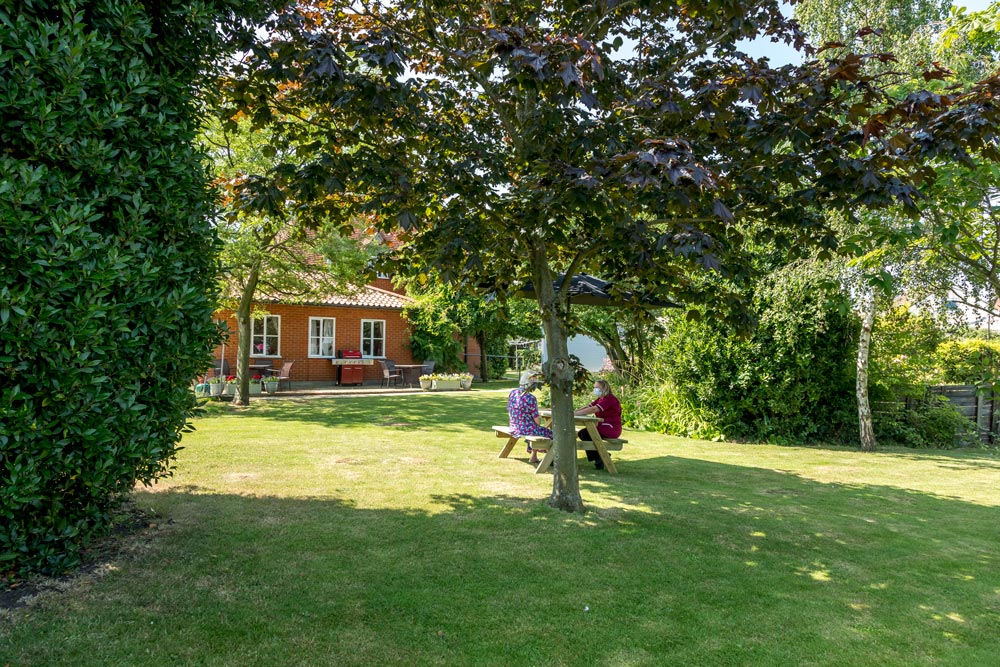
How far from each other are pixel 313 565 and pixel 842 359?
1128 cm

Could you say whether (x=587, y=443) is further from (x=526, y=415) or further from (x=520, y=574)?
(x=520, y=574)

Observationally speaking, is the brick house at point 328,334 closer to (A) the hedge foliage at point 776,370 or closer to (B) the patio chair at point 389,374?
(B) the patio chair at point 389,374

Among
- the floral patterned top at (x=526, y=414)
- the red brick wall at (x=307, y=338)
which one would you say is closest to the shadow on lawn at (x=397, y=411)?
the floral patterned top at (x=526, y=414)

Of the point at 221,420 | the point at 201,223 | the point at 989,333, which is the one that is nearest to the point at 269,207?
the point at 201,223

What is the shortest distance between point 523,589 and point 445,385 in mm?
21098

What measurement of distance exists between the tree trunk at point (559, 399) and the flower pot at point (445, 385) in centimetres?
1880

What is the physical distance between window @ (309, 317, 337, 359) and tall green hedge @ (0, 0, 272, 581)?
21.7 metres

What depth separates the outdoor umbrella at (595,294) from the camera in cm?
696

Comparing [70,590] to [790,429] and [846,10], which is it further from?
[846,10]

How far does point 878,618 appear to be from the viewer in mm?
4004

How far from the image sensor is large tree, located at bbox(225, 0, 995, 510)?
4.44 meters

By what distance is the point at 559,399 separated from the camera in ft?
20.6

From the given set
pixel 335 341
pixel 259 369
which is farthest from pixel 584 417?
pixel 335 341

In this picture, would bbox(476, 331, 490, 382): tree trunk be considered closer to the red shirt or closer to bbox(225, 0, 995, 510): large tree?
the red shirt
